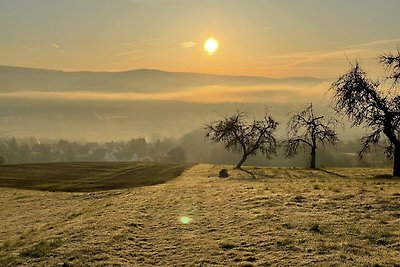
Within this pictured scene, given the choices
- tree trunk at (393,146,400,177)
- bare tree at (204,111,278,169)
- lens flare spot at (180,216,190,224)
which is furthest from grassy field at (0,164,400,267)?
bare tree at (204,111,278,169)

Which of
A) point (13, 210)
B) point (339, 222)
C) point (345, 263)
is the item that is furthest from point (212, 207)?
point (13, 210)

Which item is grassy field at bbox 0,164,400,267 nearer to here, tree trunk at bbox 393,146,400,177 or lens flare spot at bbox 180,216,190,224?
lens flare spot at bbox 180,216,190,224

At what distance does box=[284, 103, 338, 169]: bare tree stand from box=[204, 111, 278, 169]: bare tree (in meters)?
3.11

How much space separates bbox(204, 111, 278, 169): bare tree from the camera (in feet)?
223

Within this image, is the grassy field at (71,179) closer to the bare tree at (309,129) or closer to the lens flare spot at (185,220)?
the bare tree at (309,129)

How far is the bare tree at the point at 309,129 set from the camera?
218 feet

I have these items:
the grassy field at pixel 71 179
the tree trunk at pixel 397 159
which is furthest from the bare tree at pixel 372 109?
the grassy field at pixel 71 179

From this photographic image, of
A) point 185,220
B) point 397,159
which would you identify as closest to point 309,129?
point 397,159

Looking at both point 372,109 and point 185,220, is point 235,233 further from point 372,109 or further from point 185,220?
point 372,109

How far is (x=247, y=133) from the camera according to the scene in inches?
2697

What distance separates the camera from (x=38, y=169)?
77812mm

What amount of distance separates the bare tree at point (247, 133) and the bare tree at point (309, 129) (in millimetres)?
3109

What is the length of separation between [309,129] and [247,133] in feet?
34.5

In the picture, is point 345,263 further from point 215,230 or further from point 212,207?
point 212,207
